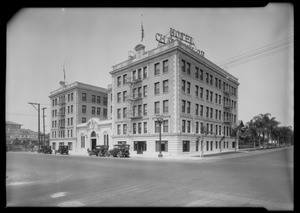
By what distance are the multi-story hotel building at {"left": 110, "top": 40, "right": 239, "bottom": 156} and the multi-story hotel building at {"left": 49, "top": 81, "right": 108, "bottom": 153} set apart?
42.5ft

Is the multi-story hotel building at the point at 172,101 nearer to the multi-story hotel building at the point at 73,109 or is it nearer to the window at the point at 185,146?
the window at the point at 185,146

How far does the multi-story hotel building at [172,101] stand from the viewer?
31891 millimetres

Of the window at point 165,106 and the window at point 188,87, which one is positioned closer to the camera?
the window at point 165,106

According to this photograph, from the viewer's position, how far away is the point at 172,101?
105 ft

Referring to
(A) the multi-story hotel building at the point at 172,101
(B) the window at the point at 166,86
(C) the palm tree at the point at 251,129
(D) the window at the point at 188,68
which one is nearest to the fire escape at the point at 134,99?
(A) the multi-story hotel building at the point at 172,101

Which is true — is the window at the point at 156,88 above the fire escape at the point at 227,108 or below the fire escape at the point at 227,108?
above

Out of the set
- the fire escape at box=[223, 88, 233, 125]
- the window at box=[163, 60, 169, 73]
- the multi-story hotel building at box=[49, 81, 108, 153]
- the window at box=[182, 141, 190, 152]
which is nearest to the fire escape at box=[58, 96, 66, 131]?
the multi-story hotel building at box=[49, 81, 108, 153]

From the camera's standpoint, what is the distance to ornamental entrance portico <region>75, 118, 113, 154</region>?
4359 centimetres

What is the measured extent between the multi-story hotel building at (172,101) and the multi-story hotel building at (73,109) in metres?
13.0
